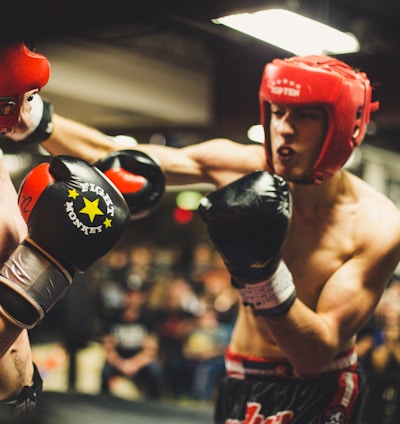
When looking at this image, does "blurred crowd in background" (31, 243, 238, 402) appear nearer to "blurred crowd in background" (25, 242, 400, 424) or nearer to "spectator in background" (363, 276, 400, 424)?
"blurred crowd in background" (25, 242, 400, 424)

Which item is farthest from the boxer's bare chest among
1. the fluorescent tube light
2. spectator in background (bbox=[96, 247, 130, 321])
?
spectator in background (bbox=[96, 247, 130, 321])

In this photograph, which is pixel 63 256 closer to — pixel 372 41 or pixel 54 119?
pixel 54 119

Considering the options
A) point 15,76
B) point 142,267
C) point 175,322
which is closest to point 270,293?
point 15,76

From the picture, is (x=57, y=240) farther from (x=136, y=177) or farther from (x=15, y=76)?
(x=136, y=177)

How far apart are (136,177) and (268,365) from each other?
692 mm

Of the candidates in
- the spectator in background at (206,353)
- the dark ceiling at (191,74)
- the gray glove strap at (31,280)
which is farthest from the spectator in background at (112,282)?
the gray glove strap at (31,280)

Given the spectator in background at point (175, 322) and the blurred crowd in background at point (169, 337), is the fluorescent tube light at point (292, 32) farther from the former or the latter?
the spectator in background at point (175, 322)

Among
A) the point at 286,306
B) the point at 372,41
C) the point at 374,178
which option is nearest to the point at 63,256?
the point at 286,306

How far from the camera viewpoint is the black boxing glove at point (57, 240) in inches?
52.9

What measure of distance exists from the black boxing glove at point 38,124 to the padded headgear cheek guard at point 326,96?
2.08 feet

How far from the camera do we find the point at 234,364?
2186 mm

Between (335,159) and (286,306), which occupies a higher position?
(335,159)

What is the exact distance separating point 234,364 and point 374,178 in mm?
9691

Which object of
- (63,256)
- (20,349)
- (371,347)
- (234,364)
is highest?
(63,256)
